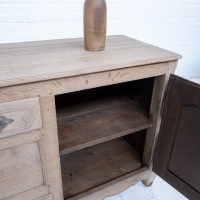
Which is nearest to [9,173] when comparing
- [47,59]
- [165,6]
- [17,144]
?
[17,144]

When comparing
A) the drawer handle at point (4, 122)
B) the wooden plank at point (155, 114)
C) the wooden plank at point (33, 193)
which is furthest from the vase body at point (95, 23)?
the wooden plank at point (33, 193)

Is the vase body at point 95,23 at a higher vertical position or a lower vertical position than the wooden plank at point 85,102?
higher

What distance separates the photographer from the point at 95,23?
856mm

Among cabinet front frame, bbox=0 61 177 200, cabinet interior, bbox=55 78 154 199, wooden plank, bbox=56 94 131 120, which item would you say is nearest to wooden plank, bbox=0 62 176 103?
cabinet front frame, bbox=0 61 177 200

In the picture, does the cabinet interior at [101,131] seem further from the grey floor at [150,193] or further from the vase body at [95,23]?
the vase body at [95,23]

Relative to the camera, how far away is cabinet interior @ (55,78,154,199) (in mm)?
989

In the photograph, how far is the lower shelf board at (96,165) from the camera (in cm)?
110

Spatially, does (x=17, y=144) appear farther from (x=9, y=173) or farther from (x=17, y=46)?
(x=17, y=46)

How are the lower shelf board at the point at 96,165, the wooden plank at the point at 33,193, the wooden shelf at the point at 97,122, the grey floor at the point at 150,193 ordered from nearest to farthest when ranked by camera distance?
1. the wooden plank at the point at 33,193
2. the wooden shelf at the point at 97,122
3. the lower shelf board at the point at 96,165
4. the grey floor at the point at 150,193

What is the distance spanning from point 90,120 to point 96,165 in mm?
309

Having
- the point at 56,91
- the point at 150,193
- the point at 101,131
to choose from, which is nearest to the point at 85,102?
the point at 101,131

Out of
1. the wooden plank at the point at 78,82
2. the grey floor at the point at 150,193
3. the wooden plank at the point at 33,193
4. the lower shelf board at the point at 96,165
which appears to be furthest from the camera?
the grey floor at the point at 150,193

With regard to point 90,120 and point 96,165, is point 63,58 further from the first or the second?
point 96,165

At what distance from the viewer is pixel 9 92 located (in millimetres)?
631
